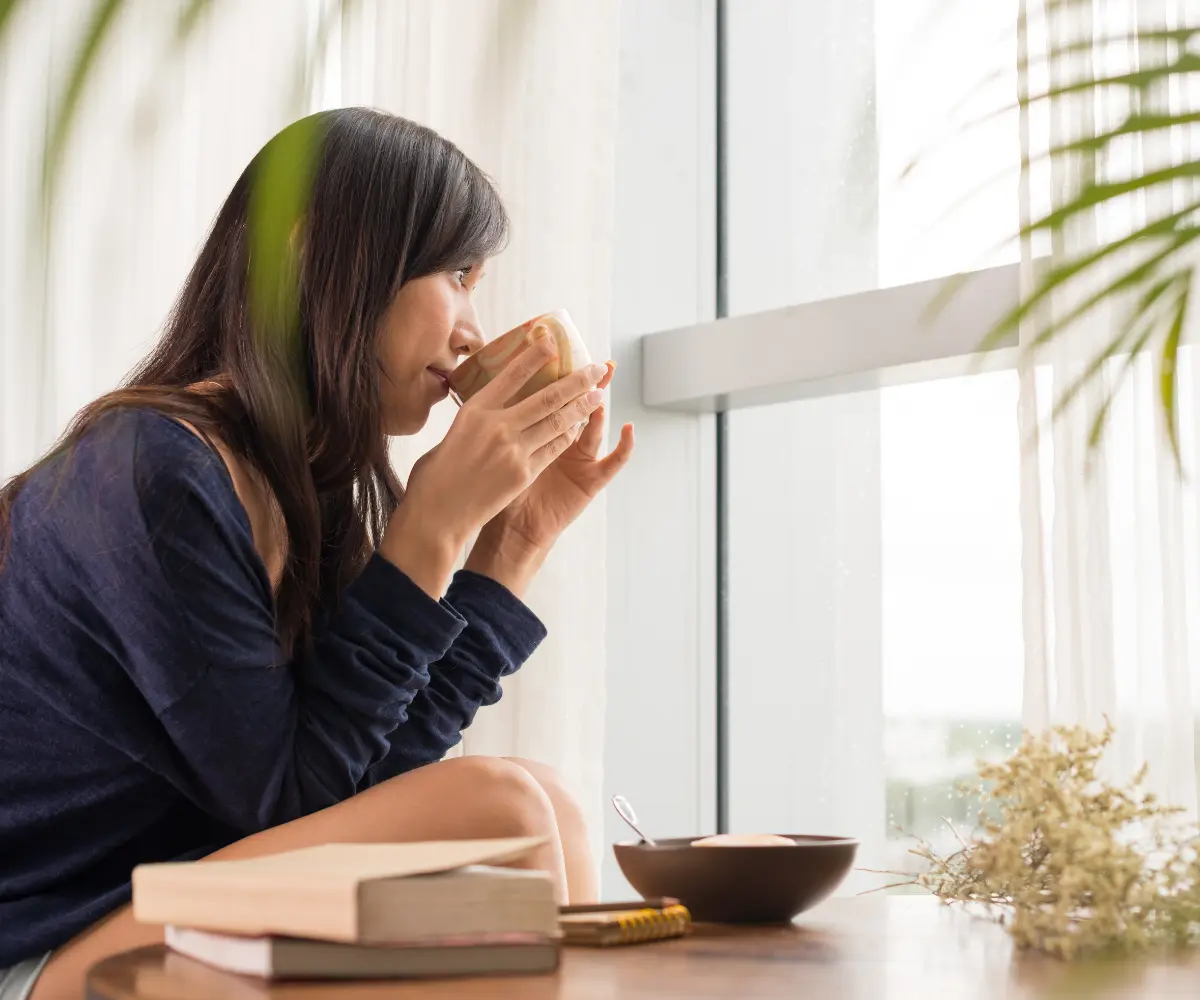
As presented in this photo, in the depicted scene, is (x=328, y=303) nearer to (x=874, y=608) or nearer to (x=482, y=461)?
(x=482, y=461)

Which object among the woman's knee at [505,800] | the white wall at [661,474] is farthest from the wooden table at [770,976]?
the white wall at [661,474]

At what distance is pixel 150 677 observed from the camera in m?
1.11

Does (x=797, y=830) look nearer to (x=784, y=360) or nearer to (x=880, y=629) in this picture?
(x=880, y=629)

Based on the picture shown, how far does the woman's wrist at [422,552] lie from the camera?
127cm

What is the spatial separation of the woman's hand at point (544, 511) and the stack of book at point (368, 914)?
0.91 m

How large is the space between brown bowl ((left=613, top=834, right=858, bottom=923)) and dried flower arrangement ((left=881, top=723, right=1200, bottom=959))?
13 centimetres

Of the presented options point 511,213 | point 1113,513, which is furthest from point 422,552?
point 511,213

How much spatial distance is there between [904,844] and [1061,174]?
3.72 ft

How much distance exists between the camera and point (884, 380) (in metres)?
2.03

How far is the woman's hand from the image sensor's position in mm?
1600

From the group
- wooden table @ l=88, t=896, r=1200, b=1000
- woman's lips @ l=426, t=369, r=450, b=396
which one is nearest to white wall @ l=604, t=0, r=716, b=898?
woman's lips @ l=426, t=369, r=450, b=396

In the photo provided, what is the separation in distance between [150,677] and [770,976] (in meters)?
0.60

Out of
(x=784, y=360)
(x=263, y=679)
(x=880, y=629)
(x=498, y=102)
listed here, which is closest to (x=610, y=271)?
(x=784, y=360)

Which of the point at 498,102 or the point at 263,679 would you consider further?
the point at 263,679
